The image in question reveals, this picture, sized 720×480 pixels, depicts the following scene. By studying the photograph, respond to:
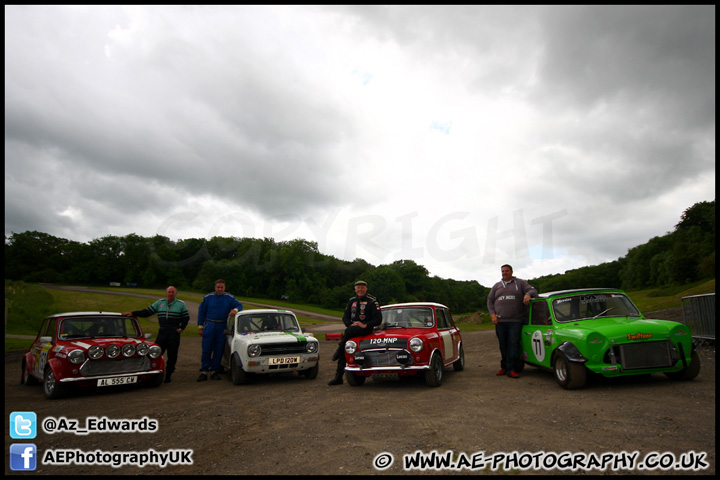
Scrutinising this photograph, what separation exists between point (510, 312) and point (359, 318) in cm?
325

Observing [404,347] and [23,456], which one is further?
[404,347]

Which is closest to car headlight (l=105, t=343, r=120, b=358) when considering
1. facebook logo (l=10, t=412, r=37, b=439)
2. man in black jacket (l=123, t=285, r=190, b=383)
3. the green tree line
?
man in black jacket (l=123, t=285, r=190, b=383)

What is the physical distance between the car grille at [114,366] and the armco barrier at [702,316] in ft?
44.0

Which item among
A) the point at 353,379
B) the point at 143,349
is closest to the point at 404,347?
the point at 353,379

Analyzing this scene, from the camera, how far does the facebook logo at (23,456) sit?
4.63 m

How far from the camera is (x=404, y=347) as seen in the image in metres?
8.15

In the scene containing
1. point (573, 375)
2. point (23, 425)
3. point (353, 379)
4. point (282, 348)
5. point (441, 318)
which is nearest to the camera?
point (23, 425)

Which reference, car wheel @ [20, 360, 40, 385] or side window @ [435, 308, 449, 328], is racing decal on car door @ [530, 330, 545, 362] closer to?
side window @ [435, 308, 449, 328]

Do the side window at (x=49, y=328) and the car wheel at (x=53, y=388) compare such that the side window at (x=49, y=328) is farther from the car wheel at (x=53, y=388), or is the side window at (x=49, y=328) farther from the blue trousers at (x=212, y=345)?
the blue trousers at (x=212, y=345)

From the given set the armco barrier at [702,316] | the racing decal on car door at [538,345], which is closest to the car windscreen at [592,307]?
the racing decal on car door at [538,345]

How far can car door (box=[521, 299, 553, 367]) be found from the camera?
827 centimetres

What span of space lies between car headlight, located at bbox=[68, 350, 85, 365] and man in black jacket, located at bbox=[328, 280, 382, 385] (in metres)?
4.83

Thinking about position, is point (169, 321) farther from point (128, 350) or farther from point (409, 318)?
point (409, 318)

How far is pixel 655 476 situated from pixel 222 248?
10263 cm
